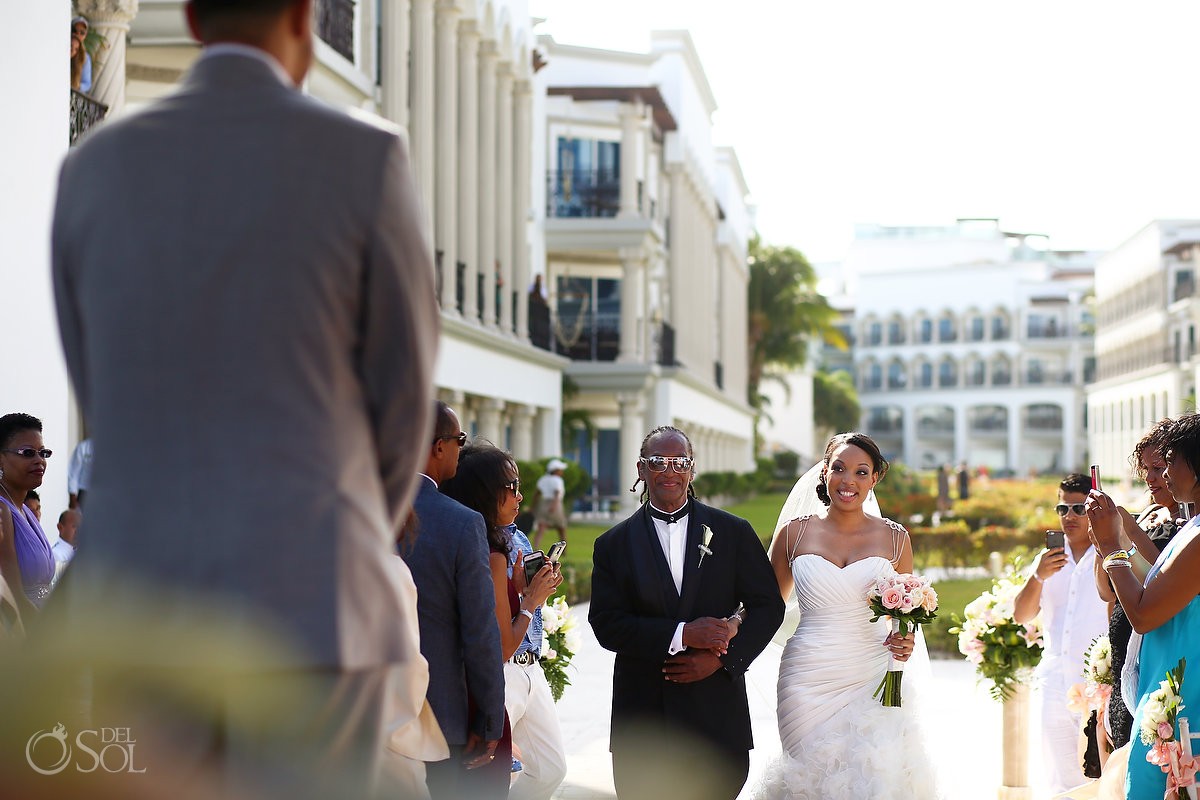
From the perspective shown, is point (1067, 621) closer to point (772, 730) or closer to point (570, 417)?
point (772, 730)

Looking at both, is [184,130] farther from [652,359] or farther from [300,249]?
[652,359]

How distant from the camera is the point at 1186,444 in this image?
16.6ft

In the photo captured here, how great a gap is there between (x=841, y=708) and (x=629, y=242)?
27.9m

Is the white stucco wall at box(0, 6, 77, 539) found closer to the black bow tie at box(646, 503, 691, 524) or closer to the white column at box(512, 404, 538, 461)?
the black bow tie at box(646, 503, 691, 524)

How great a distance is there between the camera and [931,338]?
414ft

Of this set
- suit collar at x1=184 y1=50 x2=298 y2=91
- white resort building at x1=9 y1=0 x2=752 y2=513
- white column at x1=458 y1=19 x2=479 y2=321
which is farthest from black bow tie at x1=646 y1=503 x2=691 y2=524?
white column at x1=458 y1=19 x2=479 y2=321

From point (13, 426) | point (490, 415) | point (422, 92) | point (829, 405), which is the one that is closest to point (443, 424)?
point (13, 426)

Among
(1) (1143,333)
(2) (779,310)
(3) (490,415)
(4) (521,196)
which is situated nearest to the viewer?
(3) (490,415)

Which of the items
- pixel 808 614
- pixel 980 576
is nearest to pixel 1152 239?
pixel 980 576

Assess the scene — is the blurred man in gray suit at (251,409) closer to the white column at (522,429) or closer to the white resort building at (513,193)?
the white resort building at (513,193)

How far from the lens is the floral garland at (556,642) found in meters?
7.50

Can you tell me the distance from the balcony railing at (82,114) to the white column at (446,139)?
1209cm

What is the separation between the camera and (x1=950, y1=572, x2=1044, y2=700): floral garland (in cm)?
862

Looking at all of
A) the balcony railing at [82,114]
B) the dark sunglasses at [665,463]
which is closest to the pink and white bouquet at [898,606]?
the dark sunglasses at [665,463]
